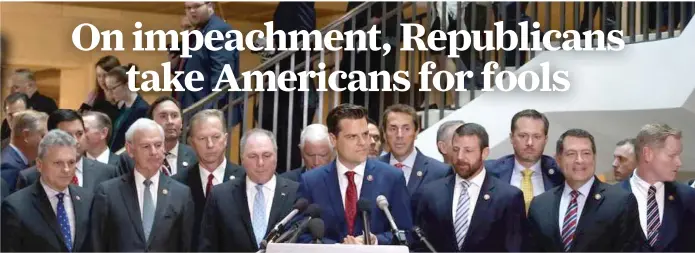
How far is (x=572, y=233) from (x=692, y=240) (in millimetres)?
514

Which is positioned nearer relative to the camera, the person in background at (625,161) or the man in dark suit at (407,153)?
the man in dark suit at (407,153)

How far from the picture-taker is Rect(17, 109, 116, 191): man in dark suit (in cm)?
573

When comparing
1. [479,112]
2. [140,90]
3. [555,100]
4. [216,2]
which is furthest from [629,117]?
[216,2]

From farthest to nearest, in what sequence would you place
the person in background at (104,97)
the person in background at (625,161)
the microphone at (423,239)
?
1. the person in background at (104,97)
2. the person in background at (625,161)
3. the microphone at (423,239)

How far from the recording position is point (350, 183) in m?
5.17

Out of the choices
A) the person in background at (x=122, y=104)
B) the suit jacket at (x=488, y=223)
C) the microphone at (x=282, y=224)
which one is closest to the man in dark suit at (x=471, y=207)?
the suit jacket at (x=488, y=223)

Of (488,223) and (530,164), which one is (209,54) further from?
(488,223)

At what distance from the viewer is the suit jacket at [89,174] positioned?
225 inches

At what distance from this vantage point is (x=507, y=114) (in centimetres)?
713

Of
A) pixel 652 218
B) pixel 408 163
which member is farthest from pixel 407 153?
pixel 652 218

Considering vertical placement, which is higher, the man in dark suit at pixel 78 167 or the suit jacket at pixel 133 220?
the man in dark suit at pixel 78 167

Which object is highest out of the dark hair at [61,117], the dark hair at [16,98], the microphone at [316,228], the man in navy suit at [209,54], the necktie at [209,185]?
the man in navy suit at [209,54]

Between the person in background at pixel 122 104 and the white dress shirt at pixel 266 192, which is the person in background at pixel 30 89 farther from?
the white dress shirt at pixel 266 192

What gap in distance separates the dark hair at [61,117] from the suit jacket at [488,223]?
180cm
